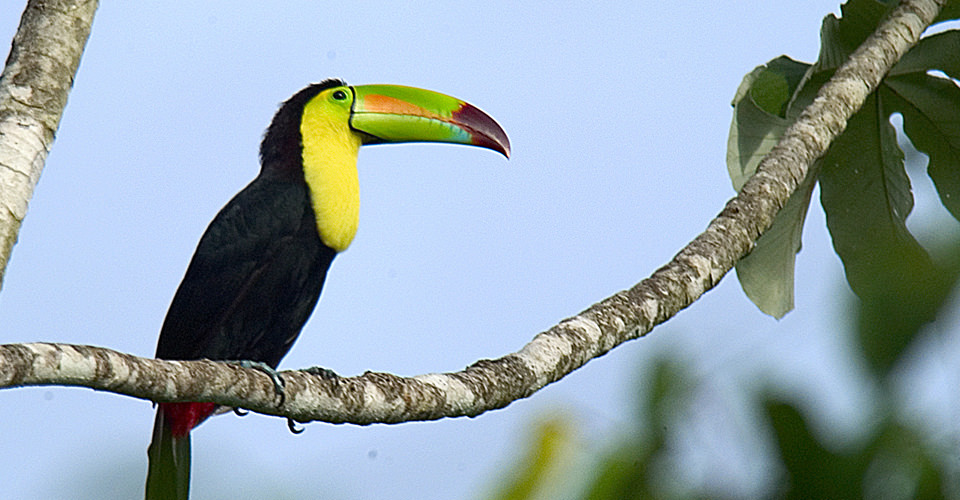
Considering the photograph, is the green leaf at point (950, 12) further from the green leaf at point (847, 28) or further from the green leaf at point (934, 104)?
the green leaf at point (847, 28)

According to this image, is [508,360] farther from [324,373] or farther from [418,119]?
[418,119]

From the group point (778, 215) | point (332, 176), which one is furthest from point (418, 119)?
point (778, 215)

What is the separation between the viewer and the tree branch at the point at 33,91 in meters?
1.69

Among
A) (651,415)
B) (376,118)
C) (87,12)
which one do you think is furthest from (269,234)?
(651,415)

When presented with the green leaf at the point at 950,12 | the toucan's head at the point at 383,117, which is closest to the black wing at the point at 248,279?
the toucan's head at the point at 383,117

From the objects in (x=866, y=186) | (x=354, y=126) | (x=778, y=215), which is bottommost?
(x=778, y=215)

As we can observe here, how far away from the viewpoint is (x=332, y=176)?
3164 mm

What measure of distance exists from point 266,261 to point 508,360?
1306 millimetres

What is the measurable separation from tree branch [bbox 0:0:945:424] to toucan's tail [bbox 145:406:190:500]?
49.7 inches

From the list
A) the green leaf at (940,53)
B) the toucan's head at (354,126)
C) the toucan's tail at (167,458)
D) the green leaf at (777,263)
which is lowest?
the toucan's tail at (167,458)

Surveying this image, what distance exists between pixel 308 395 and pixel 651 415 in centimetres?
130

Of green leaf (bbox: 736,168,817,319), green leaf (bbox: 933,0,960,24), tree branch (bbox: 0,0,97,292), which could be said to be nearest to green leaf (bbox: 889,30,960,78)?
green leaf (bbox: 933,0,960,24)

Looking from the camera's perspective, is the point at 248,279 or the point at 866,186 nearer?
the point at 248,279

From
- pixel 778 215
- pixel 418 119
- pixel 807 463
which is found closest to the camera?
pixel 807 463
